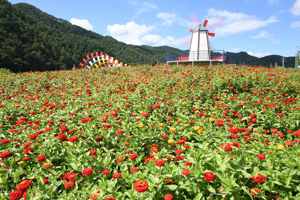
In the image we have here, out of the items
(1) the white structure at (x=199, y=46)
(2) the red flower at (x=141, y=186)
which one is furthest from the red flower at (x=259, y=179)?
(1) the white structure at (x=199, y=46)

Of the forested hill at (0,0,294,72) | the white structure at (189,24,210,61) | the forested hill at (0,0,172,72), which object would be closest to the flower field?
the white structure at (189,24,210,61)

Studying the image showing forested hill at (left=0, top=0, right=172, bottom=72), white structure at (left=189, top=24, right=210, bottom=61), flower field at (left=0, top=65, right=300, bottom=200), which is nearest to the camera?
flower field at (left=0, top=65, right=300, bottom=200)

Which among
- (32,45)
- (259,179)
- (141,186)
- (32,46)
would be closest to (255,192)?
(259,179)

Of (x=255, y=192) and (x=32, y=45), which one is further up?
(x=32, y=45)

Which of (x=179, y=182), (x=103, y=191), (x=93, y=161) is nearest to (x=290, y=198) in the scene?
(x=179, y=182)

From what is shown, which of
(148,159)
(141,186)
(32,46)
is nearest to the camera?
(141,186)

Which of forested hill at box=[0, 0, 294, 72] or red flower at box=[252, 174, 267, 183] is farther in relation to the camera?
forested hill at box=[0, 0, 294, 72]

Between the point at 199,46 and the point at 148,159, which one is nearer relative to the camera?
the point at 148,159

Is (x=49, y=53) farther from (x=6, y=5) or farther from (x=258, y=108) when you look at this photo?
(x=258, y=108)

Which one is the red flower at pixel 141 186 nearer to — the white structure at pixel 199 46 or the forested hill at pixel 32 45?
the white structure at pixel 199 46

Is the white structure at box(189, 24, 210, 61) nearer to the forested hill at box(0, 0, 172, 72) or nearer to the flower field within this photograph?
the forested hill at box(0, 0, 172, 72)

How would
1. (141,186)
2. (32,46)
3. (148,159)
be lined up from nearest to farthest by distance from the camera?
(141,186) < (148,159) < (32,46)

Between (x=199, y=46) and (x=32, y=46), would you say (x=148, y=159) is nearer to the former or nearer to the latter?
(x=199, y=46)

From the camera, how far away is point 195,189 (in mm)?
1641
